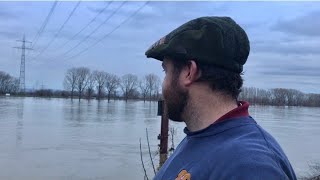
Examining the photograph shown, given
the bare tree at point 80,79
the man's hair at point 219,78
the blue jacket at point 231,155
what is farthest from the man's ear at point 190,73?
the bare tree at point 80,79

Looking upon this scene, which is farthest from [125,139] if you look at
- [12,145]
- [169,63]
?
[169,63]

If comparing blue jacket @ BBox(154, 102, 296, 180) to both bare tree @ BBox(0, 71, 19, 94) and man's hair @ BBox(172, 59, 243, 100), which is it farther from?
bare tree @ BBox(0, 71, 19, 94)

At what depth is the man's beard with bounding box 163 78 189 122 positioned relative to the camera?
6.37ft

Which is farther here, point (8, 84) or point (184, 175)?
point (8, 84)

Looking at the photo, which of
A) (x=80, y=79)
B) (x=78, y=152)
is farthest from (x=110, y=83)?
(x=78, y=152)

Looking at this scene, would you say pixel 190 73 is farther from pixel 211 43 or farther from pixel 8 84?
pixel 8 84

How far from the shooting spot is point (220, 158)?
1636 millimetres

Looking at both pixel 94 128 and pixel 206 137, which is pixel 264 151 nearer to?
pixel 206 137

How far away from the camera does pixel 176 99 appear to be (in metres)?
1.97

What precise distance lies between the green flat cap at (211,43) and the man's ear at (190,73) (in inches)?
1.3

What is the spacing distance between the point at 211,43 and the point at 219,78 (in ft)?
0.47

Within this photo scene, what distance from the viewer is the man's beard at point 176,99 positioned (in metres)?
1.94

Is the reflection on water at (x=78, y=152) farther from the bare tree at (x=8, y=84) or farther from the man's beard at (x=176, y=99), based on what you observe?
the bare tree at (x=8, y=84)

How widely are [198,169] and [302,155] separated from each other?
19.9 metres
